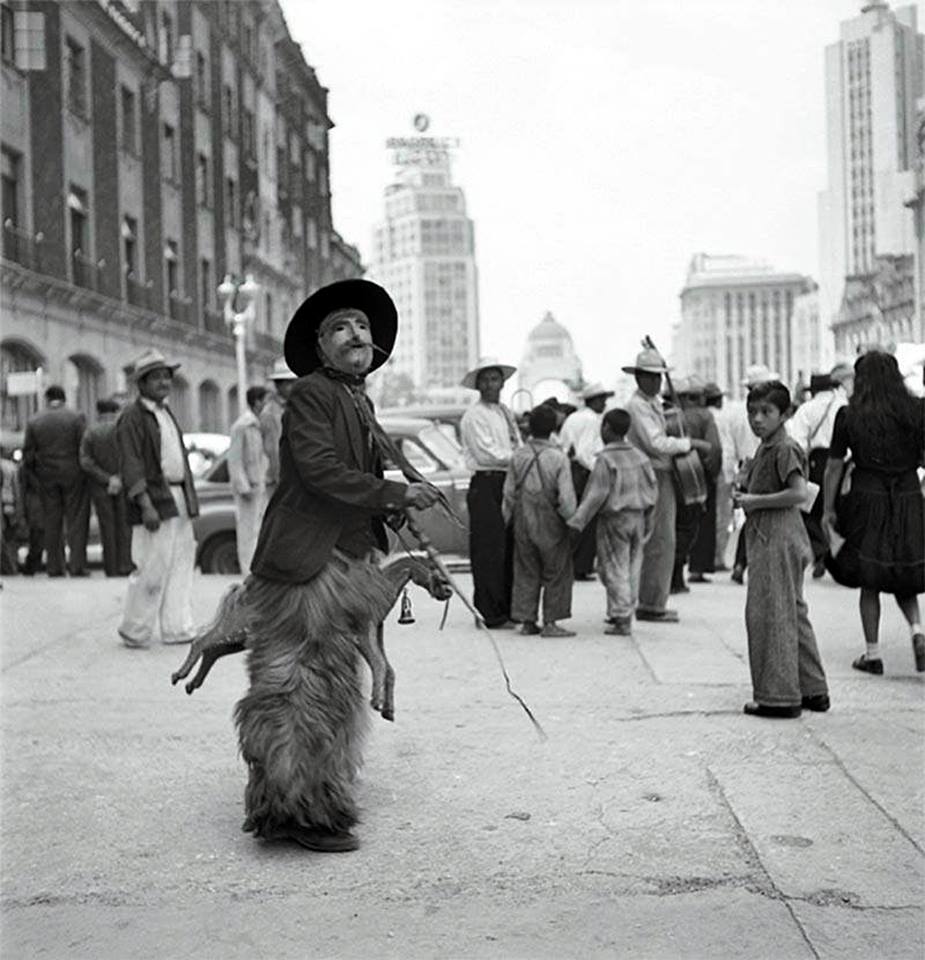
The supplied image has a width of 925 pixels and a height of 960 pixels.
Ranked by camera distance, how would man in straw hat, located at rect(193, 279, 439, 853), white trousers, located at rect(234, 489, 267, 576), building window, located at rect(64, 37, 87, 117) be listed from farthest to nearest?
building window, located at rect(64, 37, 87, 117), white trousers, located at rect(234, 489, 267, 576), man in straw hat, located at rect(193, 279, 439, 853)

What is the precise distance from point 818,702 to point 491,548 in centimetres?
335

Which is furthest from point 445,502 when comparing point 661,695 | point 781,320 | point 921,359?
point 781,320

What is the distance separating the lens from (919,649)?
7.48 m

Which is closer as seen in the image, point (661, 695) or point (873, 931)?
point (873, 931)

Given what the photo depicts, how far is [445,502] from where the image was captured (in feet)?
15.0

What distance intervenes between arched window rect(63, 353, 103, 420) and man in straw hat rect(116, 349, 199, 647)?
1709 centimetres

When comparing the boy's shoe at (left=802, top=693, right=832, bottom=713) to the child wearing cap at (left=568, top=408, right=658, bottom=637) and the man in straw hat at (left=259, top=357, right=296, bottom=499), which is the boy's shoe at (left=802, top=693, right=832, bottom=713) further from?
the man in straw hat at (left=259, top=357, right=296, bottom=499)

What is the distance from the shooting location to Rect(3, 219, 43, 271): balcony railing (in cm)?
2234

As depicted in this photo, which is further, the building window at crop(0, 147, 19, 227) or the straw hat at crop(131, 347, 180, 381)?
the building window at crop(0, 147, 19, 227)

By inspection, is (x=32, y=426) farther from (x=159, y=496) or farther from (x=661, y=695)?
(x=661, y=695)

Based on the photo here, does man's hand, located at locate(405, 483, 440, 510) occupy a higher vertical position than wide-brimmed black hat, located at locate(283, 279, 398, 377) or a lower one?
lower

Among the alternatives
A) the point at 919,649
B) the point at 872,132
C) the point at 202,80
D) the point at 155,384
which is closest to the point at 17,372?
the point at 202,80

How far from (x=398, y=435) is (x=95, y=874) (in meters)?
9.69

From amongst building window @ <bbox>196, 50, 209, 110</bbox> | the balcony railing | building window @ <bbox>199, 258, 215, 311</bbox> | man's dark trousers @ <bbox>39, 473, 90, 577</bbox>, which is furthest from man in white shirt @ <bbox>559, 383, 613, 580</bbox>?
building window @ <bbox>199, 258, 215, 311</bbox>
